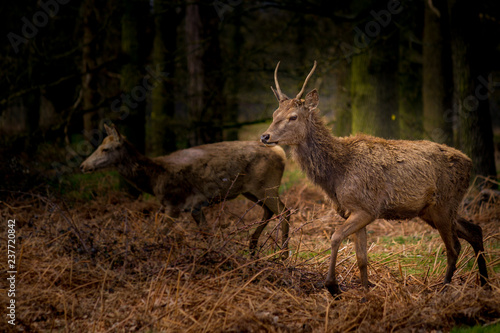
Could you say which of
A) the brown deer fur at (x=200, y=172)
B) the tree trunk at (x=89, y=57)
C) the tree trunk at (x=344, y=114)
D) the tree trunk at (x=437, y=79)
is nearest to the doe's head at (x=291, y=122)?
the brown deer fur at (x=200, y=172)

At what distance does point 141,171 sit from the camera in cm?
880

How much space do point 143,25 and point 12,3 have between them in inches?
314

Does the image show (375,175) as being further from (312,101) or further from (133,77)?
(133,77)

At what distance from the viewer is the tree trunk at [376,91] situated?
1226 centimetres

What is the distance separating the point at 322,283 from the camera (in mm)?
5703

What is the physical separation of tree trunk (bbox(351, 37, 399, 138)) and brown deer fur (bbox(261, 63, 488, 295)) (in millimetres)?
6063

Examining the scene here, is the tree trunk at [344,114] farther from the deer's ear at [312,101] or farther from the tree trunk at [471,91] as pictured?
the deer's ear at [312,101]

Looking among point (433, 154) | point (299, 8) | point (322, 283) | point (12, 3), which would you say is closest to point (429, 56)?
point (299, 8)

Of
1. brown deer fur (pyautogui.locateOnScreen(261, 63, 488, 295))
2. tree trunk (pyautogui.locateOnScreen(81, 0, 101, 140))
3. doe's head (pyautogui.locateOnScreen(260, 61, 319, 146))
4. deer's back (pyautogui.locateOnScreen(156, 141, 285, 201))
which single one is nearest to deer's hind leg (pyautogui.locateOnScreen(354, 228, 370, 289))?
brown deer fur (pyautogui.locateOnScreen(261, 63, 488, 295))

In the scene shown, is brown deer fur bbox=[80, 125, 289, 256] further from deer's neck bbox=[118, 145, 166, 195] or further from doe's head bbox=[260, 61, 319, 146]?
doe's head bbox=[260, 61, 319, 146]

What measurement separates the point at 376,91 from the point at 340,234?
763 cm

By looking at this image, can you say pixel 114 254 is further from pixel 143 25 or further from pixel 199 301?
pixel 143 25

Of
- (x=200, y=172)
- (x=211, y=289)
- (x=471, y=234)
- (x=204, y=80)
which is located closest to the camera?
(x=211, y=289)

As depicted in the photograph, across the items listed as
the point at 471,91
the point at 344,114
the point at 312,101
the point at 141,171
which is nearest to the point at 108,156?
the point at 141,171
